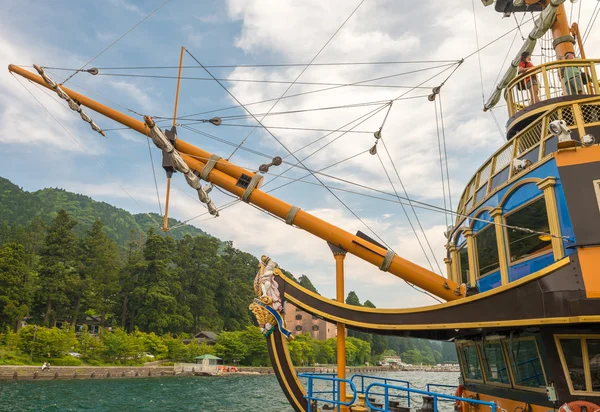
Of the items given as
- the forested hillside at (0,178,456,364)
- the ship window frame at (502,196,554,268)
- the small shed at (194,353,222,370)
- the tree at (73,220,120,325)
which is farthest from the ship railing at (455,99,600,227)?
the tree at (73,220,120,325)

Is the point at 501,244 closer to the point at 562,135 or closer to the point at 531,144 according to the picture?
the point at 531,144

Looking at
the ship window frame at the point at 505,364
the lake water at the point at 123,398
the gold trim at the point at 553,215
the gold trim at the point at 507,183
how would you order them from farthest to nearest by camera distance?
the lake water at the point at 123,398, the ship window frame at the point at 505,364, the gold trim at the point at 507,183, the gold trim at the point at 553,215

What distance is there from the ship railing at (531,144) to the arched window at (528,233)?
3.08ft

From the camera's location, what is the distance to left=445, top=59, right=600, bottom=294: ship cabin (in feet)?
27.0

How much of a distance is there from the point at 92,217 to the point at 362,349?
136651mm

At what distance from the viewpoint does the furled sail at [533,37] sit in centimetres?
1436

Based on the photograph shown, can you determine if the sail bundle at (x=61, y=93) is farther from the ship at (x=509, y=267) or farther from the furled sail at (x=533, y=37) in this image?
the furled sail at (x=533, y=37)

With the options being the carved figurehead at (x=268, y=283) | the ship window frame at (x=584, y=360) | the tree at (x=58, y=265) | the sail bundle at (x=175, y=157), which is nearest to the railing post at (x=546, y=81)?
the ship window frame at (x=584, y=360)

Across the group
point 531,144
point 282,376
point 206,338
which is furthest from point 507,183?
point 206,338

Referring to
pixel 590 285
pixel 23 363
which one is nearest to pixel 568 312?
pixel 590 285

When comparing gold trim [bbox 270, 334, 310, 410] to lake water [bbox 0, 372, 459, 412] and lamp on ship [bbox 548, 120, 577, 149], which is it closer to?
lamp on ship [bbox 548, 120, 577, 149]

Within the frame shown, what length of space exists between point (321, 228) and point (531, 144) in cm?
573

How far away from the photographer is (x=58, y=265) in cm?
6494

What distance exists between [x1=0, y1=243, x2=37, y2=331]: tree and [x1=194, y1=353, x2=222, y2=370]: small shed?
23.8 meters
